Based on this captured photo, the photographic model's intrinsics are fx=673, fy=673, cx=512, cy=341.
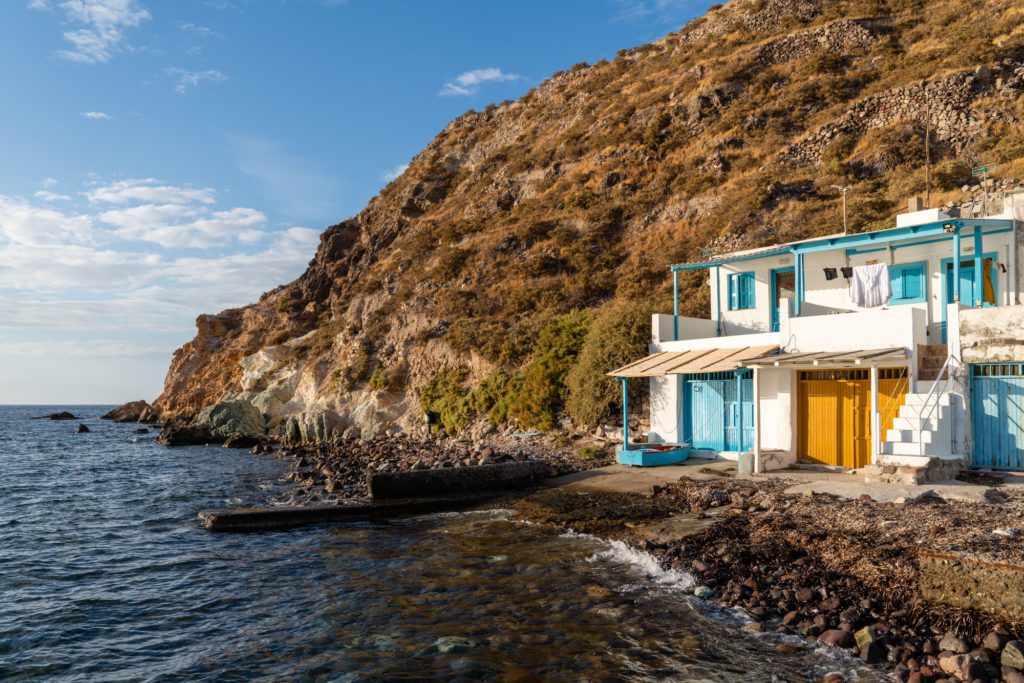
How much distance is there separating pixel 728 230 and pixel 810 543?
28.6 metres

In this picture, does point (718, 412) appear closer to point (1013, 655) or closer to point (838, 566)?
point (838, 566)

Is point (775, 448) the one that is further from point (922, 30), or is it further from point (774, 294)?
point (922, 30)

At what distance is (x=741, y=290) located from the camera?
23844mm

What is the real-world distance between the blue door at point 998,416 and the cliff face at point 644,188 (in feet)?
44.8

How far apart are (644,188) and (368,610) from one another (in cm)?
3962

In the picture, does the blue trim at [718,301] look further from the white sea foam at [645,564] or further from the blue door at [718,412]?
the white sea foam at [645,564]

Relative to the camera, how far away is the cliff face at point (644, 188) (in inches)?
1407

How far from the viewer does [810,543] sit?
10430 millimetres

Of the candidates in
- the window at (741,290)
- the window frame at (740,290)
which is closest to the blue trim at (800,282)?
the window frame at (740,290)

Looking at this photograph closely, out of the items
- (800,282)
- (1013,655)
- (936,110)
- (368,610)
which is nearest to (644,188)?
(936,110)

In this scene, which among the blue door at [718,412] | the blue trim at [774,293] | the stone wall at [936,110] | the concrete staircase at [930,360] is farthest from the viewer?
the stone wall at [936,110]

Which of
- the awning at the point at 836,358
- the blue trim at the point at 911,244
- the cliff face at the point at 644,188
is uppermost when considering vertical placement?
the cliff face at the point at 644,188

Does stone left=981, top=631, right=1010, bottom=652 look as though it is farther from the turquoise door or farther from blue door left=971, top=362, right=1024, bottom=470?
the turquoise door

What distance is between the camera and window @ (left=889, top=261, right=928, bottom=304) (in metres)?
18.9
